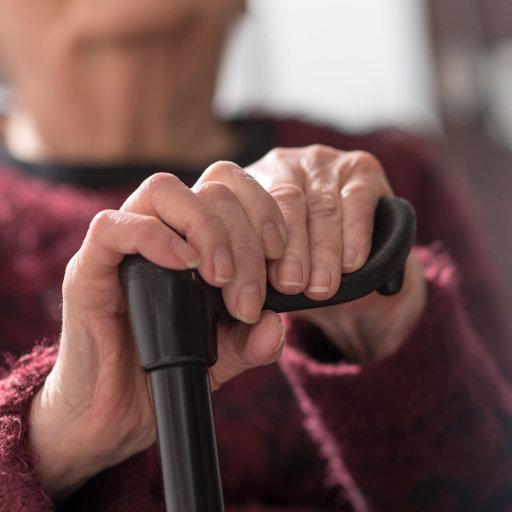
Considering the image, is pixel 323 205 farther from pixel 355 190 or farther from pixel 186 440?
pixel 186 440

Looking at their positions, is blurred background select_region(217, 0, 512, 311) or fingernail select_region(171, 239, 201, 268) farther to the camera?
blurred background select_region(217, 0, 512, 311)

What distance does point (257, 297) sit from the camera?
0.29 meters

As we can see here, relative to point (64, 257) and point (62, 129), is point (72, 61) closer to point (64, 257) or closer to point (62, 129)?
point (62, 129)

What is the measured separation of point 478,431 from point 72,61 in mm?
425

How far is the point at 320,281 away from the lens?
30 cm

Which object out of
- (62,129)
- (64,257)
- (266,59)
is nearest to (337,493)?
(64,257)

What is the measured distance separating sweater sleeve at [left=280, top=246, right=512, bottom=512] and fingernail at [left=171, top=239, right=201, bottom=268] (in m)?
0.17

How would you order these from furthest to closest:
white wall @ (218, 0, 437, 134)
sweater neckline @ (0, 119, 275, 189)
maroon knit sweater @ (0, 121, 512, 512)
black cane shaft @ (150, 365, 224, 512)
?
white wall @ (218, 0, 437, 134) → sweater neckline @ (0, 119, 275, 189) → maroon knit sweater @ (0, 121, 512, 512) → black cane shaft @ (150, 365, 224, 512)

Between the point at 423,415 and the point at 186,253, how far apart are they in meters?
0.23

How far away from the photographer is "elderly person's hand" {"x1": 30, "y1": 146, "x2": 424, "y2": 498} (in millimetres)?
280

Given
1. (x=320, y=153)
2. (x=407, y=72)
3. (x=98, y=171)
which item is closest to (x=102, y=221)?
(x=320, y=153)

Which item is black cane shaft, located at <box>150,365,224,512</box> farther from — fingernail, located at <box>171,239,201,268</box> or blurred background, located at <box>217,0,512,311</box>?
blurred background, located at <box>217,0,512,311</box>

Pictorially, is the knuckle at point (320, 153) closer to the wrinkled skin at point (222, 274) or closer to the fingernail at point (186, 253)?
the wrinkled skin at point (222, 274)

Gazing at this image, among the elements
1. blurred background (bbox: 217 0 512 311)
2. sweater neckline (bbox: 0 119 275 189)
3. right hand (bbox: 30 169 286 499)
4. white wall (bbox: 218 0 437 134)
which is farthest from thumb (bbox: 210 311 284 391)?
white wall (bbox: 218 0 437 134)
